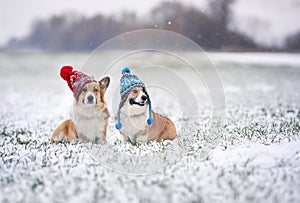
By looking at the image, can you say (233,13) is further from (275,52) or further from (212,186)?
(212,186)

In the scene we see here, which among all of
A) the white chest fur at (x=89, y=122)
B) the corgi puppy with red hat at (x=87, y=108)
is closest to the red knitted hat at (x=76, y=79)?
the corgi puppy with red hat at (x=87, y=108)

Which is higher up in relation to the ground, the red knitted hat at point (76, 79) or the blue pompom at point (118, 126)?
the red knitted hat at point (76, 79)

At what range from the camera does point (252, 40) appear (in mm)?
17266

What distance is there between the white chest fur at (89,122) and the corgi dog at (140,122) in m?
0.35

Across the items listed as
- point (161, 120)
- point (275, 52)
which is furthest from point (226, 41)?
point (161, 120)

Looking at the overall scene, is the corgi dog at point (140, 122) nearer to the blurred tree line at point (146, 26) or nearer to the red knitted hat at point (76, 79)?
the red knitted hat at point (76, 79)

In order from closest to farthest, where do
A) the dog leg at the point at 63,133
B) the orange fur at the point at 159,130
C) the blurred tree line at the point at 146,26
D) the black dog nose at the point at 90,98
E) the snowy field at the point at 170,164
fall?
1. the snowy field at the point at 170,164
2. the black dog nose at the point at 90,98
3. the orange fur at the point at 159,130
4. the dog leg at the point at 63,133
5. the blurred tree line at the point at 146,26

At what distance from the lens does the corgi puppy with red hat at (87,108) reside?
5.56 m

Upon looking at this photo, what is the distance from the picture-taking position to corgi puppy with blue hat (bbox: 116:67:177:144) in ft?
18.2

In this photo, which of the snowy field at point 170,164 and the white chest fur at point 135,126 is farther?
the white chest fur at point 135,126

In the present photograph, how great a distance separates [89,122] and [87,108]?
0.82 feet

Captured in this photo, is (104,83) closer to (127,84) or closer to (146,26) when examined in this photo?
(127,84)

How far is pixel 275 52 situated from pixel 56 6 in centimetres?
1227

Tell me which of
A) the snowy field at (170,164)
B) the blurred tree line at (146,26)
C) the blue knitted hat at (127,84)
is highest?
the blurred tree line at (146,26)
